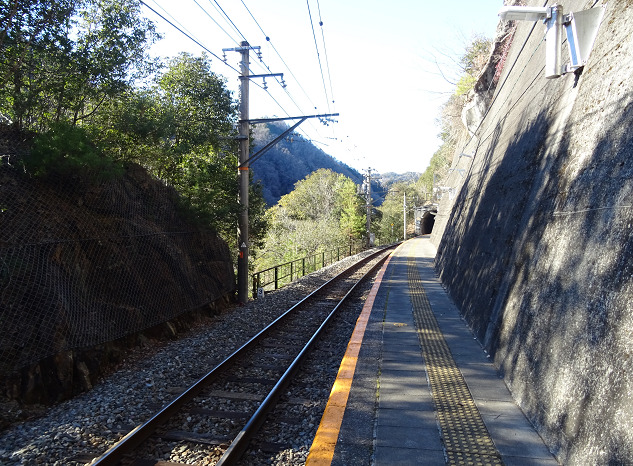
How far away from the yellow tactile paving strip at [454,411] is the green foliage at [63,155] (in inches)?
253

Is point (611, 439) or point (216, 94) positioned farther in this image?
point (216, 94)

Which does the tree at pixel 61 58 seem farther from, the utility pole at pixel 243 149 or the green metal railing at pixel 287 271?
the green metal railing at pixel 287 271

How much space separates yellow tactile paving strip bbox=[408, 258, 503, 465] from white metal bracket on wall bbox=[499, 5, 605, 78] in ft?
13.3

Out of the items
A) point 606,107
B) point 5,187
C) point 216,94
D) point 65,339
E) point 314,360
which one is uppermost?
point 216,94

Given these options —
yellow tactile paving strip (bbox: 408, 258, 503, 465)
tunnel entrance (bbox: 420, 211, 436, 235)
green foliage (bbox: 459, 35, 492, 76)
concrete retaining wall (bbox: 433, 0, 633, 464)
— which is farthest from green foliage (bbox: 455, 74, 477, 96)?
tunnel entrance (bbox: 420, 211, 436, 235)

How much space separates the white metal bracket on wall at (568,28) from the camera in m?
5.01

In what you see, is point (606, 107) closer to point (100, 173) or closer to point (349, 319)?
point (349, 319)

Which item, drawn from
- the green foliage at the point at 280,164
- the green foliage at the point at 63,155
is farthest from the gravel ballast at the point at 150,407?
the green foliage at the point at 280,164

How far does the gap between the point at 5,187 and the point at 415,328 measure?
23.1ft

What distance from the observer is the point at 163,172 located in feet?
41.9

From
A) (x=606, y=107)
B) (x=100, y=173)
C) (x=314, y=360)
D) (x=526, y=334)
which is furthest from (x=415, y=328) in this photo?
(x=100, y=173)

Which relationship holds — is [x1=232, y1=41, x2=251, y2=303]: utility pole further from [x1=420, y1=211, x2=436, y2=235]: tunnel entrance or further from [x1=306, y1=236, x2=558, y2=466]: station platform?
[x1=420, y1=211, x2=436, y2=235]: tunnel entrance

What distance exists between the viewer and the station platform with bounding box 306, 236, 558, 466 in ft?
11.1

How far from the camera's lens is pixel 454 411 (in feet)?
13.6
